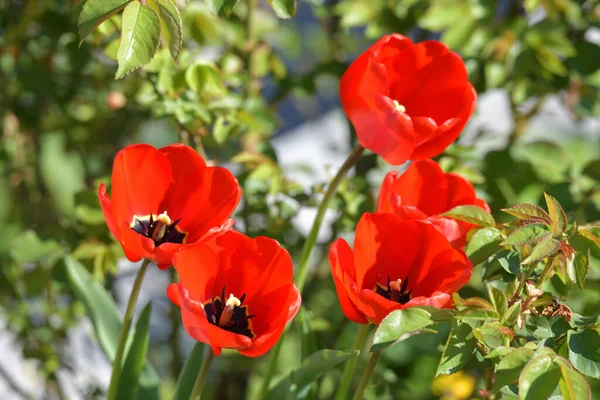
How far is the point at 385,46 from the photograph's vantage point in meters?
0.96

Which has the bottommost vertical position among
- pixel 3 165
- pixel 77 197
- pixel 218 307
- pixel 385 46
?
pixel 3 165

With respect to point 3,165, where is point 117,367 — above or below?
above

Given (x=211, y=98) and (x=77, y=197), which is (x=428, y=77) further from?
(x=77, y=197)

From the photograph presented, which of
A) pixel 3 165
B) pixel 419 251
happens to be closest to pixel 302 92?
pixel 3 165

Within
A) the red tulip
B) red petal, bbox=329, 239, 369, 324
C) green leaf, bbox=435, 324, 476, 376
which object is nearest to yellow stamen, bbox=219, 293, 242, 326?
the red tulip

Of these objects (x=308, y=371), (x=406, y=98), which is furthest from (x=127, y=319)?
(x=406, y=98)

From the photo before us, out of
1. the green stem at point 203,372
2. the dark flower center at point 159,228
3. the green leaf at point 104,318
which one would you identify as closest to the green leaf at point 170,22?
the dark flower center at point 159,228

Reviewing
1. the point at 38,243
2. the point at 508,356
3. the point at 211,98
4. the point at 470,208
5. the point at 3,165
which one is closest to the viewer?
the point at 508,356

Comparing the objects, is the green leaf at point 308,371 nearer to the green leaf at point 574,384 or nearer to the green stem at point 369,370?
the green stem at point 369,370

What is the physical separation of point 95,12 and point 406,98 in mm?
385

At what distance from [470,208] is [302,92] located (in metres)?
0.82

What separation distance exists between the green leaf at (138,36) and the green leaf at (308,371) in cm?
35

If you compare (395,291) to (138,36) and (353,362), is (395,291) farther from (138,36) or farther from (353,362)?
(138,36)

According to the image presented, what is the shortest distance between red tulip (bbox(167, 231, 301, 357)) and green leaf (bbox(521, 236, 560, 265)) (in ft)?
0.73
